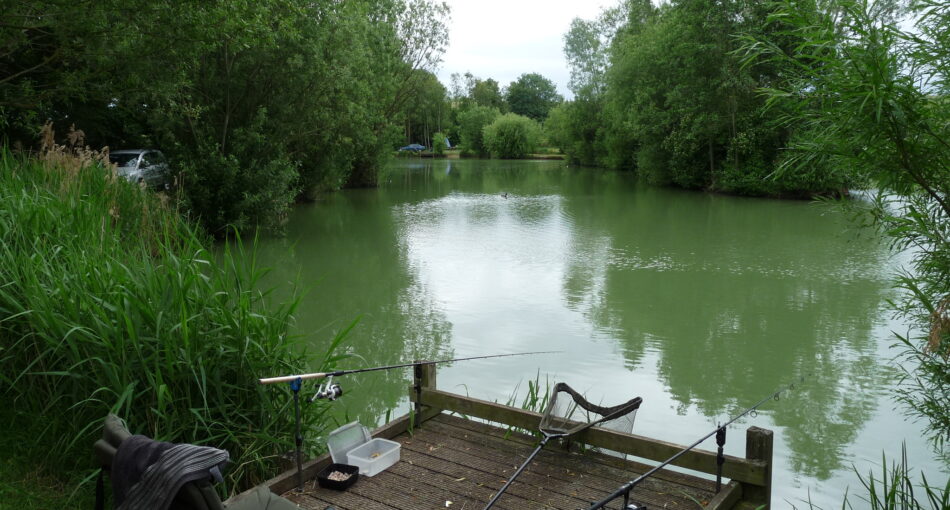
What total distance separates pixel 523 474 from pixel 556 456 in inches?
11.2

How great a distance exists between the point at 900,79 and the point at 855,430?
3258mm

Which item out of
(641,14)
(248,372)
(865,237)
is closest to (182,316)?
(248,372)

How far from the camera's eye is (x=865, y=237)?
1489 centimetres

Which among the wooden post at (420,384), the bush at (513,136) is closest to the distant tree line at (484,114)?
the bush at (513,136)

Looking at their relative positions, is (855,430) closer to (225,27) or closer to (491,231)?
(225,27)

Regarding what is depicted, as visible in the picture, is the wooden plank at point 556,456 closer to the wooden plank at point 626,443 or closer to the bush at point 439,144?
the wooden plank at point 626,443

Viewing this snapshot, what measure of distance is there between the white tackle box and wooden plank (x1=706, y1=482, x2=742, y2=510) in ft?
5.10

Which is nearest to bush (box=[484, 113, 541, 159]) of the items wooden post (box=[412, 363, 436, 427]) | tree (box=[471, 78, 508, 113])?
tree (box=[471, 78, 508, 113])

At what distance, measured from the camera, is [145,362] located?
132 inches

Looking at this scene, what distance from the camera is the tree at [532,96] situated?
85062 millimetres

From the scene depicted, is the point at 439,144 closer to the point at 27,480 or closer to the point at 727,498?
the point at 27,480

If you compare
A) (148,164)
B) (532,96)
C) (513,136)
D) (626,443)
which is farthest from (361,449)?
(532,96)

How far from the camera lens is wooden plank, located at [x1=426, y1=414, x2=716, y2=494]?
3.51m

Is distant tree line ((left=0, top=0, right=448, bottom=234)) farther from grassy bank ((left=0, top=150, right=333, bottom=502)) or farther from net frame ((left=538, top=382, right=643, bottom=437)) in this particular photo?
net frame ((left=538, top=382, right=643, bottom=437))
